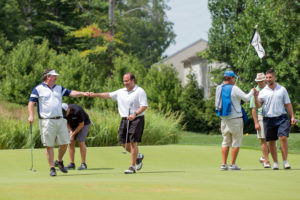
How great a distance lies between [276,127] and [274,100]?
1.72 feet

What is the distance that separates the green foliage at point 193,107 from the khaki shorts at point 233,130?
1270 inches

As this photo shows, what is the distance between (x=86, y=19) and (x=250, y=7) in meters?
20.5

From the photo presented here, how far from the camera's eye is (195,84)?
44.9 meters

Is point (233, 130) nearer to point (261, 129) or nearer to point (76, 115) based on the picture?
point (261, 129)

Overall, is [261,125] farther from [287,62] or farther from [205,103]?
[205,103]

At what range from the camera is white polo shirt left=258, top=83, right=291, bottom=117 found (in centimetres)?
1162

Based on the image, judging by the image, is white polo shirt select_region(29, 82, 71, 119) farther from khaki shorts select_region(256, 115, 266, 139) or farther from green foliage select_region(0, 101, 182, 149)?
green foliage select_region(0, 101, 182, 149)

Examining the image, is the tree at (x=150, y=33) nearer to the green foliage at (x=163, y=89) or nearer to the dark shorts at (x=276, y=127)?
the green foliage at (x=163, y=89)

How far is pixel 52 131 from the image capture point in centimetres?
1088

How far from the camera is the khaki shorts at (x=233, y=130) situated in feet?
37.1

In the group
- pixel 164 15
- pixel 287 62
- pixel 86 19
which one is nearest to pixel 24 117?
pixel 287 62

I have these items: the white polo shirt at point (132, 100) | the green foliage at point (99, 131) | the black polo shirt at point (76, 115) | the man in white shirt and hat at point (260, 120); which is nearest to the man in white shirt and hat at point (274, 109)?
the man in white shirt and hat at point (260, 120)

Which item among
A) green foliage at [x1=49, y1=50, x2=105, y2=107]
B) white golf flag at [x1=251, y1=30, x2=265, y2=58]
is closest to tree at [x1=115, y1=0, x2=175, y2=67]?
green foliage at [x1=49, y1=50, x2=105, y2=107]

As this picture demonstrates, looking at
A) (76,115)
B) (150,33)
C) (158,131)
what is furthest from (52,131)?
(150,33)
